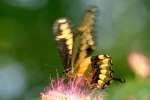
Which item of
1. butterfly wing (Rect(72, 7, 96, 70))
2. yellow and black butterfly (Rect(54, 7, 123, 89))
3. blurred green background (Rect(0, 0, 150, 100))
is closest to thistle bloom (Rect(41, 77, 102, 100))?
yellow and black butterfly (Rect(54, 7, 123, 89))

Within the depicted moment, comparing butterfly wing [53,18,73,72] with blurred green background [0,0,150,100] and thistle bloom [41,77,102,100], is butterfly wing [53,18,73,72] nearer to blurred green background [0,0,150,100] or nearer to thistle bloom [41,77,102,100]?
thistle bloom [41,77,102,100]

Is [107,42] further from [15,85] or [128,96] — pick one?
[128,96]

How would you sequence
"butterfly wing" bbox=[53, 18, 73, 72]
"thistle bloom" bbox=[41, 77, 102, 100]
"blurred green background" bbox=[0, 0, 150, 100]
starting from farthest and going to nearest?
"blurred green background" bbox=[0, 0, 150, 100] < "butterfly wing" bbox=[53, 18, 73, 72] < "thistle bloom" bbox=[41, 77, 102, 100]

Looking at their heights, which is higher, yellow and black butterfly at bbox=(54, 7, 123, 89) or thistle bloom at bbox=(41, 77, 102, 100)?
yellow and black butterfly at bbox=(54, 7, 123, 89)

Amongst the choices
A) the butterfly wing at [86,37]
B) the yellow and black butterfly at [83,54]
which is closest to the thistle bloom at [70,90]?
the yellow and black butterfly at [83,54]

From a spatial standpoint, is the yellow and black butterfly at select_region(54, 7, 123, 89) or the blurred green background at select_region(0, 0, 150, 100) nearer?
the yellow and black butterfly at select_region(54, 7, 123, 89)

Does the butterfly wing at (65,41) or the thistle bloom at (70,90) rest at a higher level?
the butterfly wing at (65,41)

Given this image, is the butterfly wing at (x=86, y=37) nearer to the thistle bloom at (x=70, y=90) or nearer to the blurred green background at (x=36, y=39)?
the thistle bloom at (x=70, y=90)

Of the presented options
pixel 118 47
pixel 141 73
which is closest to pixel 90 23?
pixel 141 73

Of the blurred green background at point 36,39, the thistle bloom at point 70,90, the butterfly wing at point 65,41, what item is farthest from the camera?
the blurred green background at point 36,39
